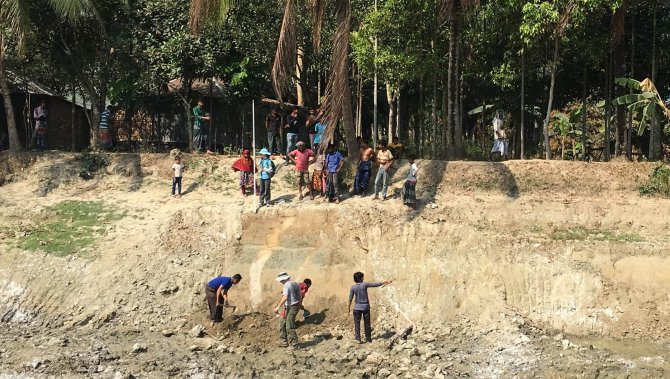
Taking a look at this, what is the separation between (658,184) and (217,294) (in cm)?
1200

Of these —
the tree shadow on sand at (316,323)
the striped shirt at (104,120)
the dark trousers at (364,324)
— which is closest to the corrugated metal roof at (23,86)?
the striped shirt at (104,120)

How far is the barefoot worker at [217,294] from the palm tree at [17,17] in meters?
10.2

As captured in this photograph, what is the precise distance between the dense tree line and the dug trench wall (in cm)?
267

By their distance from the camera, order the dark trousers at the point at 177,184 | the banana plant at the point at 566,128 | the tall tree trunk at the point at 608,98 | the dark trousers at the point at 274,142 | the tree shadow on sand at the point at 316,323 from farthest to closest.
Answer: the banana plant at the point at 566,128 < the tall tree trunk at the point at 608,98 < the dark trousers at the point at 274,142 < the dark trousers at the point at 177,184 < the tree shadow on sand at the point at 316,323

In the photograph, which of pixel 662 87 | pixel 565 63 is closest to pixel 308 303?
pixel 565 63

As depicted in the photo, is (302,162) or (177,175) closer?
(302,162)

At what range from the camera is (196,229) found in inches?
696

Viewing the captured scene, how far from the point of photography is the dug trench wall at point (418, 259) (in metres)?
15.1

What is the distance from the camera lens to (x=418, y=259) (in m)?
16.4

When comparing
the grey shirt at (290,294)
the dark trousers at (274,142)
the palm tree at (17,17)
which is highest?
the palm tree at (17,17)

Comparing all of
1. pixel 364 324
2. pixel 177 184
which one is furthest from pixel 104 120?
pixel 364 324

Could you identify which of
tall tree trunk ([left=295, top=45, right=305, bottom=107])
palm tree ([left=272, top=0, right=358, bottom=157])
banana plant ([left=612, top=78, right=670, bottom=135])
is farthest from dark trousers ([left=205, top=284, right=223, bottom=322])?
tall tree trunk ([left=295, top=45, right=305, bottom=107])

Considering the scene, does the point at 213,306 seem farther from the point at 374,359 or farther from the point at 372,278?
the point at 374,359

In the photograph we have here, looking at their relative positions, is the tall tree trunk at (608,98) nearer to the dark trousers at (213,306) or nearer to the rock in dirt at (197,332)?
the dark trousers at (213,306)
